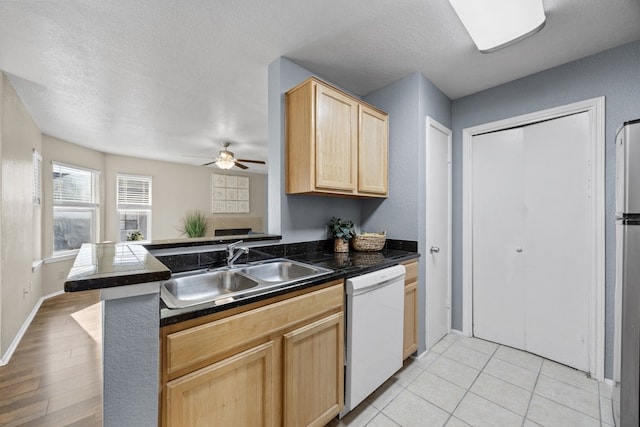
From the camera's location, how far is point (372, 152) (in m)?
2.21

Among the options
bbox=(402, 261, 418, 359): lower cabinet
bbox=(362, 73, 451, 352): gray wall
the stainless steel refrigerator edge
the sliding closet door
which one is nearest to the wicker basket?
bbox=(362, 73, 451, 352): gray wall

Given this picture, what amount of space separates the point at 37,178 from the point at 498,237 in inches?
218

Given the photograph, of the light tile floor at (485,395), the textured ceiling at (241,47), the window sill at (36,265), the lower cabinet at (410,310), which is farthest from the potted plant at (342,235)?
the window sill at (36,265)

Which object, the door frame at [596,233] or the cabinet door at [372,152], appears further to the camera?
the cabinet door at [372,152]

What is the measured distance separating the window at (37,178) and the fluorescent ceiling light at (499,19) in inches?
189

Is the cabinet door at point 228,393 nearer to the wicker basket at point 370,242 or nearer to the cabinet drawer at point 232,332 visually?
the cabinet drawer at point 232,332

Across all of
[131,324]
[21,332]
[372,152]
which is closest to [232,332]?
[131,324]

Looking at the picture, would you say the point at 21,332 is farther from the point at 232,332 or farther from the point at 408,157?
the point at 408,157

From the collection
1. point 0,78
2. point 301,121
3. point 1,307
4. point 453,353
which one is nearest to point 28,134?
point 0,78

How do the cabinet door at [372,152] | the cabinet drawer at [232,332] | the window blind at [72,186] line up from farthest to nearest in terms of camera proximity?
the window blind at [72,186], the cabinet door at [372,152], the cabinet drawer at [232,332]

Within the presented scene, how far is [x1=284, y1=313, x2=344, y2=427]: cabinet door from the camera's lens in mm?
1235

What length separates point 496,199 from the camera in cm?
240

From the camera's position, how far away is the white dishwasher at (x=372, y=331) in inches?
60.0

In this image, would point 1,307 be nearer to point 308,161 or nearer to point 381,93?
point 308,161
